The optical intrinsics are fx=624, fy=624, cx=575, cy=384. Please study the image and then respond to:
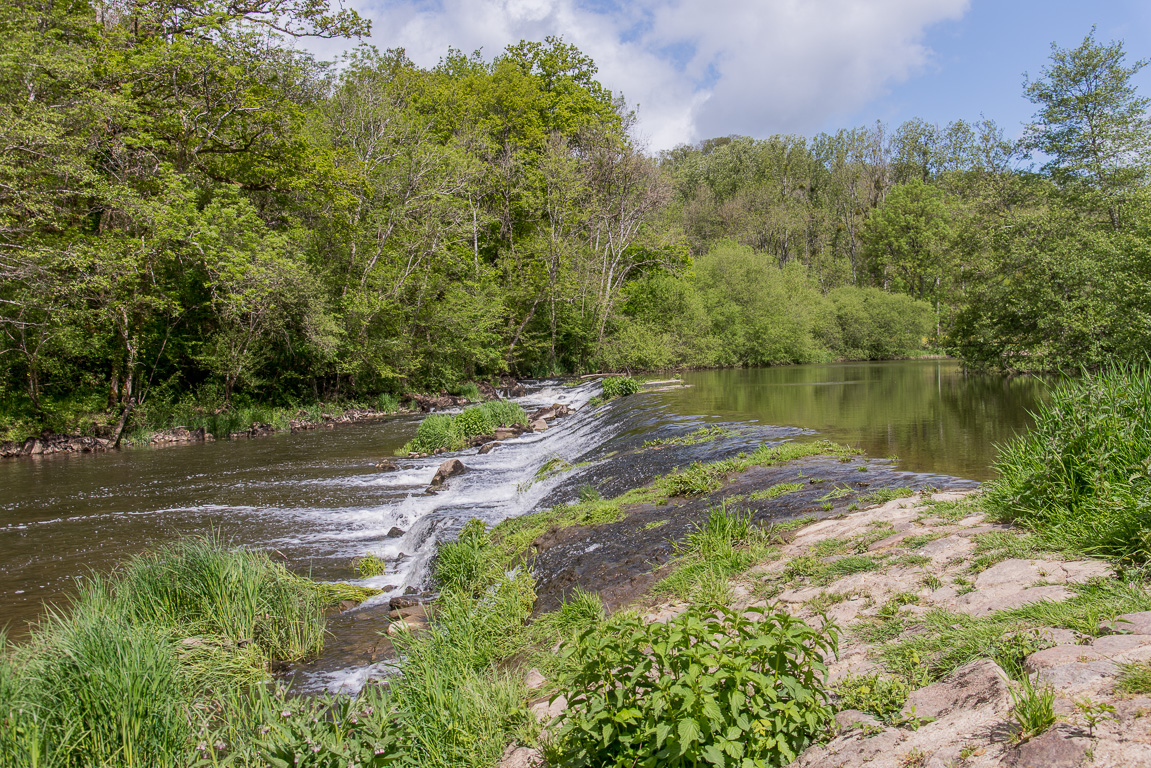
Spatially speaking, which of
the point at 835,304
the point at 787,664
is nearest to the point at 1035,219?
the point at 787,664

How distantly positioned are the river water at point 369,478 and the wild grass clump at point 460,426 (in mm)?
1027

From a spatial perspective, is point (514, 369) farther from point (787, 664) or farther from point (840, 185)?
point (840, 185)

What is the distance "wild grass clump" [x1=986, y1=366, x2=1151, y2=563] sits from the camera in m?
4.04

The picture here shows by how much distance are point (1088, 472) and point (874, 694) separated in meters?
3.05

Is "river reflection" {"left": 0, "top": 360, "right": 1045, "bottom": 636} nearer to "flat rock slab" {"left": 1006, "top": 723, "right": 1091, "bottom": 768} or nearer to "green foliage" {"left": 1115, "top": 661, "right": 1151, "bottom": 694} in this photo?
"green foliage" {"left": 1115, "top": 661, "right": 1151, "bottom": 694}

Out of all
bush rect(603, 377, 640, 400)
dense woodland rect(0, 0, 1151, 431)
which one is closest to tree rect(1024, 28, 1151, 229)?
dense woodland rect(0, 0, 1151, 431)

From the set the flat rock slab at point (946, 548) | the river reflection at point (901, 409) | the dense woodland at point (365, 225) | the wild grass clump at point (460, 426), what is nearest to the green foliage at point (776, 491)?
the river reflection at point (901, 409)

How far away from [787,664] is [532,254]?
33.0 metres

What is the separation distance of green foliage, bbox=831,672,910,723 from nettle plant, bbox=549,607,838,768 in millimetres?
151

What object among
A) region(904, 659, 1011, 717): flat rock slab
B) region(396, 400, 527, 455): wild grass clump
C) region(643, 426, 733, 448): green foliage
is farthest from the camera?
region(396, 400, 527, 455): wild grass clump

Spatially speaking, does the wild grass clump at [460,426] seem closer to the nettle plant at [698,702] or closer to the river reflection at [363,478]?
the river reflection at [363,478]

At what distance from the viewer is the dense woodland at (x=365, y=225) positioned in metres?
16.7

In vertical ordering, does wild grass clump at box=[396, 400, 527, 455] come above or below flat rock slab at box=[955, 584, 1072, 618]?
below

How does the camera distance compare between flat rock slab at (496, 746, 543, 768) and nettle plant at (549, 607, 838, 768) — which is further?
flat rock slab at (496, 746, 543, 768)
